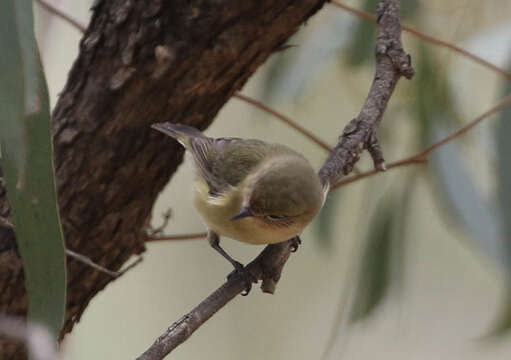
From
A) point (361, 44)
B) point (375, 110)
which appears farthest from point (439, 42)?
point (361, 44)

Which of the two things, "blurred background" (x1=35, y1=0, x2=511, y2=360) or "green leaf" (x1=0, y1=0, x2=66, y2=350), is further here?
"blurred background" (x1=35, y1=0, x2=511, y2=360)

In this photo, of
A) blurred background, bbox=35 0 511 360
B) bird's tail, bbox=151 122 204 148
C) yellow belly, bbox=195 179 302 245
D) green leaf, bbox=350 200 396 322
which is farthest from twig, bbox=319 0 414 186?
green leaf, bbox=350 200 396 322

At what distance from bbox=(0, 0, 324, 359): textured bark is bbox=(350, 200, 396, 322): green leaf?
862 mm

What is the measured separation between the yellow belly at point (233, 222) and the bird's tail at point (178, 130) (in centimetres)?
17

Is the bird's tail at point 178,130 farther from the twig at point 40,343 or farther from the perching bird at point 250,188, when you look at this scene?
the twig at point 40,343

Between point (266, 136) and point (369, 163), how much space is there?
0.49 meters

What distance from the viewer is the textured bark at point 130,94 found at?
56.2 inches

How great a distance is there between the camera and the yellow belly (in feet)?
4.63

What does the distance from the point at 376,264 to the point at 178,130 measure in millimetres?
979

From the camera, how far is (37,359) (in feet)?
3.02

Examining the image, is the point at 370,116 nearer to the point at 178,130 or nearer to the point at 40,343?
the point at 178,130

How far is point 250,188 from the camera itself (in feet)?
4.96

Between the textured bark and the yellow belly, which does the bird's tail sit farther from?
the yellow belly

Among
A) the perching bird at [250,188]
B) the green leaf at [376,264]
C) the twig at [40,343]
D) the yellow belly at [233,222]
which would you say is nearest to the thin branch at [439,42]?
the perching bird at [250,188]
